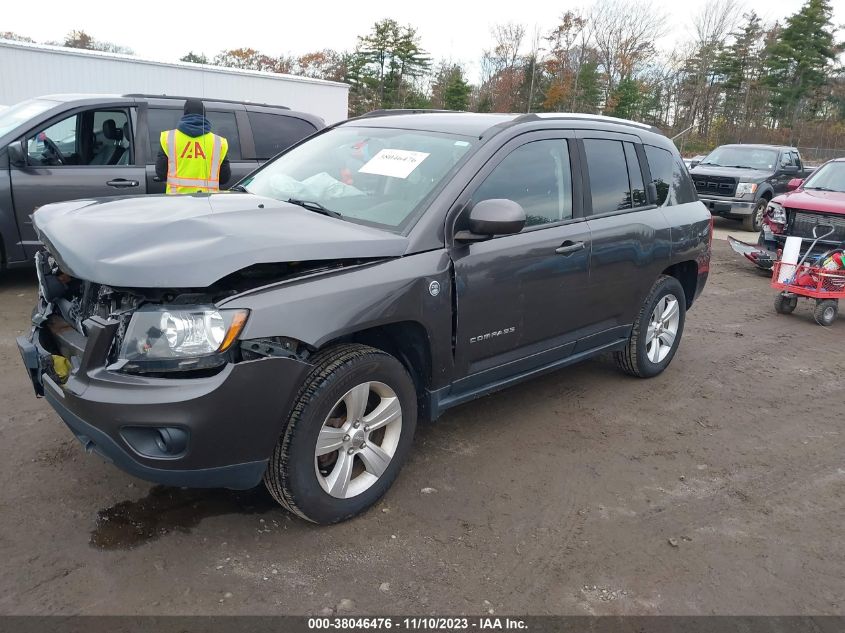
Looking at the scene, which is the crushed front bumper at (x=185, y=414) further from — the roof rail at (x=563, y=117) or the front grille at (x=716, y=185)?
the front grille at (x=716, y=185)

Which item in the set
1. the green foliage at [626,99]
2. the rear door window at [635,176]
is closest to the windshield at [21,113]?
the rear door window at [635,176]

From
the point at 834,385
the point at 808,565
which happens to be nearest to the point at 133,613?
the point at 808,565

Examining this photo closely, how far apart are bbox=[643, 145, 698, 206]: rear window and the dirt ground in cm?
167

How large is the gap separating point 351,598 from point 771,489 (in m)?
2.48

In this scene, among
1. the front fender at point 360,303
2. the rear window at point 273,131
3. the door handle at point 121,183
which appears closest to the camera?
the front fender at point 360,303

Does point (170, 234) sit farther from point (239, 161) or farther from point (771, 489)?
point (239, 161)

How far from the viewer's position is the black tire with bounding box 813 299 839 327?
24.3 feet

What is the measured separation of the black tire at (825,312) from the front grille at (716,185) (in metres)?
7.82

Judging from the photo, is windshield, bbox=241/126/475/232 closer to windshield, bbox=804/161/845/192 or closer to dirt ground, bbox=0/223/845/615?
A: dirt ground, bbox=0/223/845/615

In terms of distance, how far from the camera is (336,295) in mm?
2855

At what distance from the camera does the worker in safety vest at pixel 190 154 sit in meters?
5.80

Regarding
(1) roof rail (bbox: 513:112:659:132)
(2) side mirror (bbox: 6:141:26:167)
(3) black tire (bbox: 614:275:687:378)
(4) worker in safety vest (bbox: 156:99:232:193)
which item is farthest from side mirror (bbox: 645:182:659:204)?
(2) side mirror (bbox: 6:141:26:167)

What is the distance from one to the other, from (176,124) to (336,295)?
5.24m

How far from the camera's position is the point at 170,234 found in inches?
109
